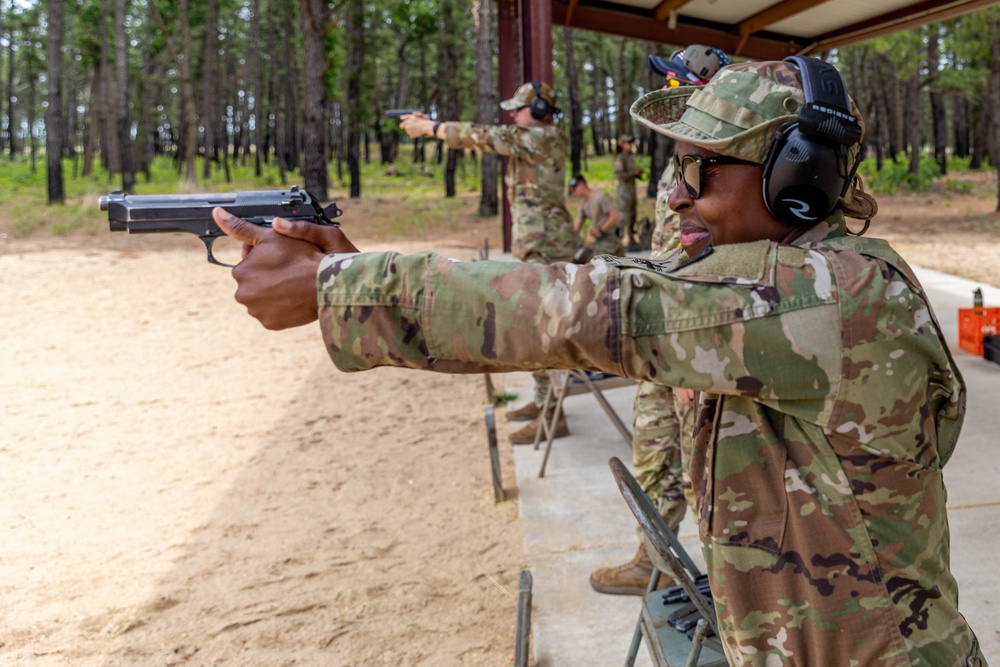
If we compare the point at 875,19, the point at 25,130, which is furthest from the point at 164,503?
the point at 25,130

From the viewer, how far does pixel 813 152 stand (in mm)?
1469

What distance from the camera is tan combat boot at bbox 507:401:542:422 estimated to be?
6.31 meters

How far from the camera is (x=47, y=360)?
8430mm

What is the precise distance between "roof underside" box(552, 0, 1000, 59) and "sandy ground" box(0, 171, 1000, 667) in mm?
4273

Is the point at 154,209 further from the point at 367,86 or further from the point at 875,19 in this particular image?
the point at 367,86

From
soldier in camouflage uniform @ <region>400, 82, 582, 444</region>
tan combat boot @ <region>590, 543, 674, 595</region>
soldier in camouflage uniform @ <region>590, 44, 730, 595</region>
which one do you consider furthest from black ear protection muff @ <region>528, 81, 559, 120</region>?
tan combat boot @ <region>590, 543, 674, 595</region>

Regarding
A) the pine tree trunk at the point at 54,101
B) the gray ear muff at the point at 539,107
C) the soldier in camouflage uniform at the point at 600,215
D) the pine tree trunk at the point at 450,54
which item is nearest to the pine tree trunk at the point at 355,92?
the pine tree trunk at the point at 450,54

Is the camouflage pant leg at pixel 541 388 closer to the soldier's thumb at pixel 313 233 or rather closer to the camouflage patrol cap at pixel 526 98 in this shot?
the camouflage patrol cap at pixel 526 98

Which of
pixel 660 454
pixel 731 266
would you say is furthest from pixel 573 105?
pixel 731 266

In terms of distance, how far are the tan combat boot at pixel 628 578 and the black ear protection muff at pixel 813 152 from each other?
2425 mm

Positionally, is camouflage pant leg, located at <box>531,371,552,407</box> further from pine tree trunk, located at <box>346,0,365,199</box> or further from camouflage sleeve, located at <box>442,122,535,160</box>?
pine tree trunk, located at <box>346,0,365,199</box>

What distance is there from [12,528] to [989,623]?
470cm

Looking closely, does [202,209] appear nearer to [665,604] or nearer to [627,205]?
[665,604]

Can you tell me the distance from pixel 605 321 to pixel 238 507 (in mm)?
4231
